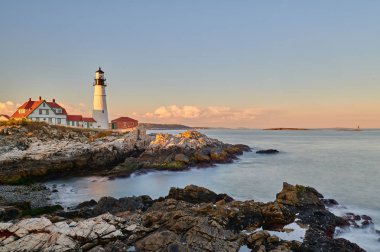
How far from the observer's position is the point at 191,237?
7914 mm

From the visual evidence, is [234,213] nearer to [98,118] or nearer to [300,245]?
[300,245]

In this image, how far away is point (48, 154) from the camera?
2361 centimetres

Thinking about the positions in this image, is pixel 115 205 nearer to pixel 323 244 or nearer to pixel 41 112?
pixel 323 244

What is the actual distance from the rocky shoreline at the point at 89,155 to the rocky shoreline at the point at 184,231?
1136 cm

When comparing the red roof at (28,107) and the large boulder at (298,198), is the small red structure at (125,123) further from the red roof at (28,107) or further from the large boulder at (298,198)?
the large boulder at (298,198)

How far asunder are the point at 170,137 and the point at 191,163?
645 centimetres

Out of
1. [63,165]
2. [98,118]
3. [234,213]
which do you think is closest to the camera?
[234,213]

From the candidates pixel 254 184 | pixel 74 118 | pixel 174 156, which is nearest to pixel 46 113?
pixel 74 118

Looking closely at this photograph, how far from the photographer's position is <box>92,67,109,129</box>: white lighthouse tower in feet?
158

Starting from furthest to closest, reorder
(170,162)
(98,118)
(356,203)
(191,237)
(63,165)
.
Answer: (98,118), (170,162), (63,165), (356,203), (191,237)

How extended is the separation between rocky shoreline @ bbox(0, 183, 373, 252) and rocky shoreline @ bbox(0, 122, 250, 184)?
37.3 ft

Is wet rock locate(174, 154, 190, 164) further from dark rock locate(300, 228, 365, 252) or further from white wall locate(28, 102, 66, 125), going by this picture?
white wall locate(28, 102, 66, 125)

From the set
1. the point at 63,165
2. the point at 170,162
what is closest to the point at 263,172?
the point at 170,162

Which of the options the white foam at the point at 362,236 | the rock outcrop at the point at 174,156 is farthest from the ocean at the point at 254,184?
the rock outcrop at the point at 174,156
